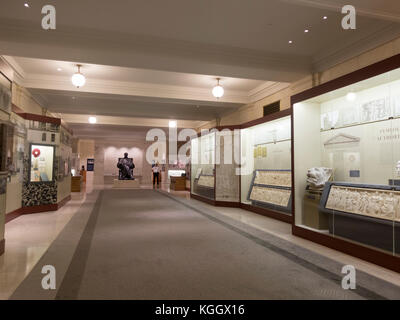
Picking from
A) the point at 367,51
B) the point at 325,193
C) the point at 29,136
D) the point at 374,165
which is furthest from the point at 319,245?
the point at 29,136

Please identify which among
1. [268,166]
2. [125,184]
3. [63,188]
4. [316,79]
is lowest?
[125,184]

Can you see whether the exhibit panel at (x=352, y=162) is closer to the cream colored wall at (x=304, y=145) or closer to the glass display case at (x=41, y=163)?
the cream colored wall at (x=304, y=145)

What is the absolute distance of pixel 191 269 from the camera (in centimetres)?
359

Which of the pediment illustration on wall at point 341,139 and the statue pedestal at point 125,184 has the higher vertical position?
the pediment illustration on wall at point 341,139

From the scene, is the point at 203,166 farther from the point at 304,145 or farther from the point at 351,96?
the point at 351,96

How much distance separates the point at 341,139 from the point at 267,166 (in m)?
3.15

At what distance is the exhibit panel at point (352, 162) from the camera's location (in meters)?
3.90

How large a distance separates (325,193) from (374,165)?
923 mm

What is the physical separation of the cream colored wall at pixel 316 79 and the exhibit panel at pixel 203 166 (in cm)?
150

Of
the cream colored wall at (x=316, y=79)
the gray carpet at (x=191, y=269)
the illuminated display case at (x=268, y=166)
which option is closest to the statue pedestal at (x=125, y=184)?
the cream colored wall at (x=316, y=79)

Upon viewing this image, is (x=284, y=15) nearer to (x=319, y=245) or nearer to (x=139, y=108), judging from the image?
(x=319, y=245)

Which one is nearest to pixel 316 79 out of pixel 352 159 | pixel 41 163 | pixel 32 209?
pixel 352 159

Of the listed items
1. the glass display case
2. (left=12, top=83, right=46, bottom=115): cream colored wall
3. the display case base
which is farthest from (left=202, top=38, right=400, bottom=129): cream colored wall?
(left=12, top=83, right=46, bottom=115): cream colored wall

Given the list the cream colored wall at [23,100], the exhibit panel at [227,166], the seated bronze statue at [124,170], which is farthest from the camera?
the seated bronze statue at [124,170]
